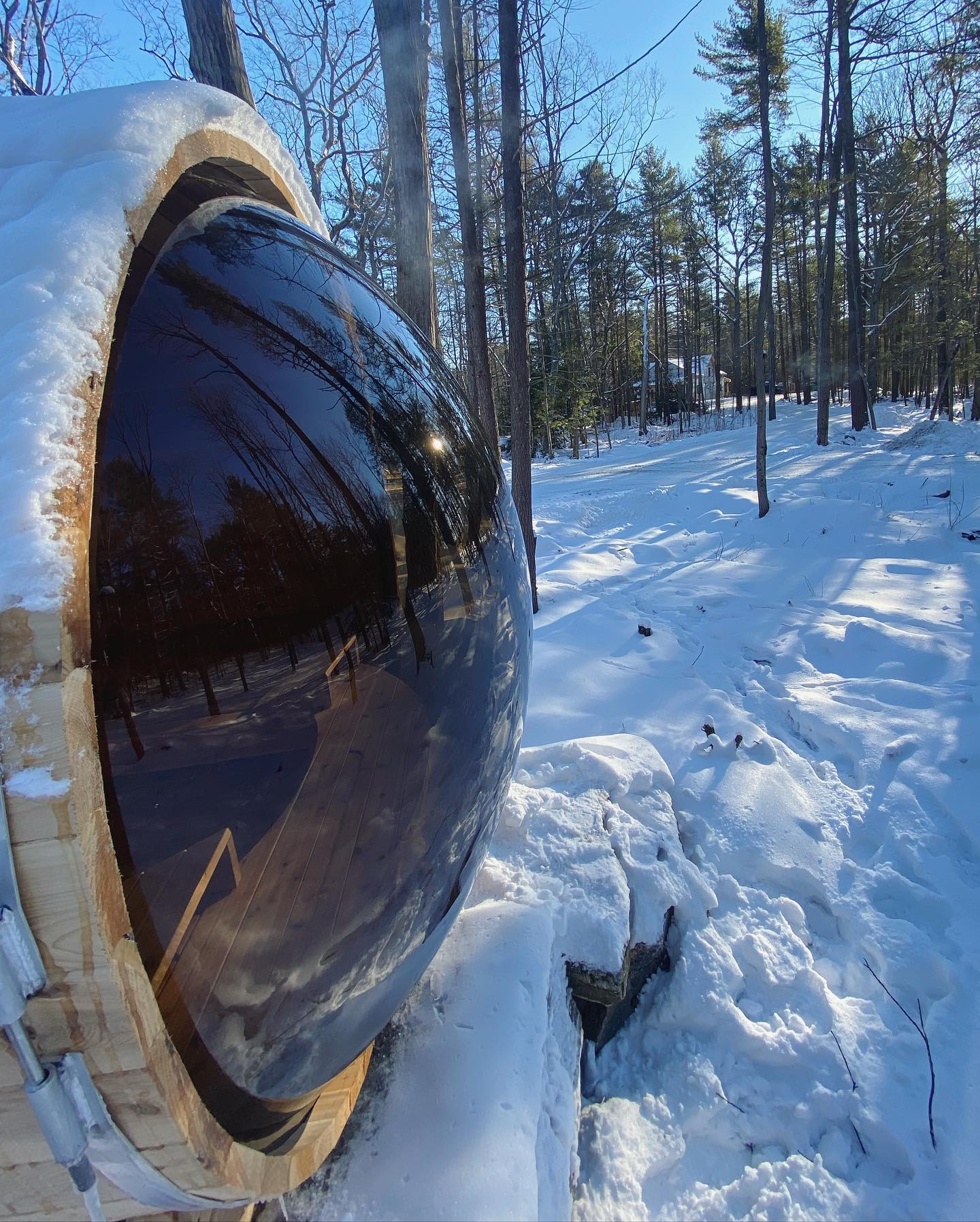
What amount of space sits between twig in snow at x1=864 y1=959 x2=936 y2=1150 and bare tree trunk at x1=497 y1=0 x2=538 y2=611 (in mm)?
2906

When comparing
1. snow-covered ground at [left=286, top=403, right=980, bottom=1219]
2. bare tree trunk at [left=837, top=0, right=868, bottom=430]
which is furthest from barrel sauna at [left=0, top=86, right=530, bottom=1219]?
bare tree trunk at [left=837, top=0, right=868, bottom=430]

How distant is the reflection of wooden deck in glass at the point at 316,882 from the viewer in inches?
34.8

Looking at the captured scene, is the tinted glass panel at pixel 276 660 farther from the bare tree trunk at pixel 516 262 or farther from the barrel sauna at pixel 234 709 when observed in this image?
the bare tree trunk at pixel 516 262

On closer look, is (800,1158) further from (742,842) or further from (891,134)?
(891,134)

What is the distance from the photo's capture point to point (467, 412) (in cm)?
167

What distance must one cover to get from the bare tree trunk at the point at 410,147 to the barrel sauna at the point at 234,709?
3270mm

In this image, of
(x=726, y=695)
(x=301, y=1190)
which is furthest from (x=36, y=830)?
(x=726, y=695)

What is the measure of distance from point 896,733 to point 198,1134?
146 inches

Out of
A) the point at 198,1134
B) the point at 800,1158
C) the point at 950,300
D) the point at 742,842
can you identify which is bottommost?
the point at 800,1158

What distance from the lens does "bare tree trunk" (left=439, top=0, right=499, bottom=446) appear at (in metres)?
5.16

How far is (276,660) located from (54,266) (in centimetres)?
56

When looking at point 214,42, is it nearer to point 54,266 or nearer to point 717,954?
point 54,266

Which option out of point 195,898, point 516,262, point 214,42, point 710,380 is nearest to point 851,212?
point 516,262

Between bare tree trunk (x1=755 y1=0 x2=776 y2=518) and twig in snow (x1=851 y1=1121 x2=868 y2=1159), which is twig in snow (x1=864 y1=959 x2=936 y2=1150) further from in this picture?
bare tree trunk (x1=755 y1=0 x2=776 y2=518)
